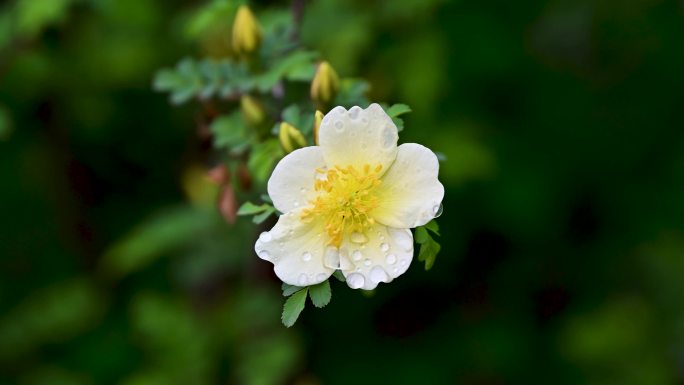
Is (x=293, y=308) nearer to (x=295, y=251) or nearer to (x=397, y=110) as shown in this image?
(x=295, y=251)

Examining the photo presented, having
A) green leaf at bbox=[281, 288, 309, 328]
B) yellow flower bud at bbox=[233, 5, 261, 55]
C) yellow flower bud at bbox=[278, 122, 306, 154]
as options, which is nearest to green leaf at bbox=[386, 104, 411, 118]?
yellow flower bud at bbox=[278, 122, 306, 154]

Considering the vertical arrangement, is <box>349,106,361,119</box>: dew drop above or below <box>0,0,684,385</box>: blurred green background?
above

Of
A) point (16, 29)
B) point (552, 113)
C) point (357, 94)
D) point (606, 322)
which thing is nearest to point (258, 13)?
point (16, 29)

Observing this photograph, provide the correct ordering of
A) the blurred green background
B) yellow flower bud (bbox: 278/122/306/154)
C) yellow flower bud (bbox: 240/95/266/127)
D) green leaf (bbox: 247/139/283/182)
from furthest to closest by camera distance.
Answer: the blurred green background → yellow flower bud (bbox: 240/95/266/127) → green leaf (bbox: 247/139/283/182) → yellow flower bud (bbox: 278/122/306/154)

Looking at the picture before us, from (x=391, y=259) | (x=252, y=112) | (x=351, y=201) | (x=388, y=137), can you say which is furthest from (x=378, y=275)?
(x=252, y=112)

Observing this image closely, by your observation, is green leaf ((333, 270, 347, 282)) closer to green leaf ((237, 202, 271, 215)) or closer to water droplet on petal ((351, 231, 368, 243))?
water droplet on petal ((351, 231, 368, 243))
